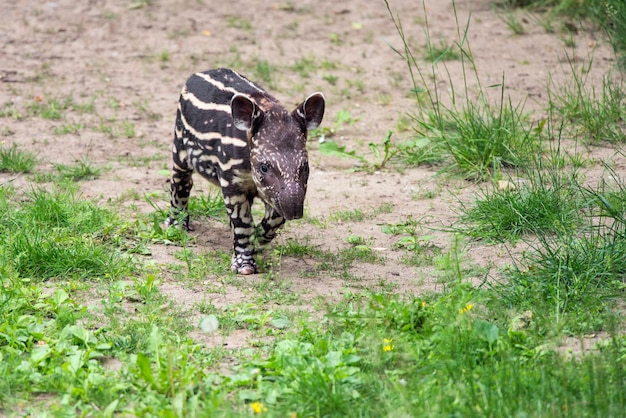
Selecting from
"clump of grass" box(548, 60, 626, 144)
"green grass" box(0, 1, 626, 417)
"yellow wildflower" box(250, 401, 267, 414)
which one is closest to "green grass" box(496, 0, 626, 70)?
"clump of grass" box(548, 60, 626, 144)

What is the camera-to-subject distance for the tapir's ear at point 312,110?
6.61m

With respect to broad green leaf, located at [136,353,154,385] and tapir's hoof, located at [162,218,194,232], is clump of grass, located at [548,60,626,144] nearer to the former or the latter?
tapir's hoof, located at [162,218,194,232]

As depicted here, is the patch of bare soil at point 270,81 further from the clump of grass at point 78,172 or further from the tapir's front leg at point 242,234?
the tapir's front leg at point 242,234

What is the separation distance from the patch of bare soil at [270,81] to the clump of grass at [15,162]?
13 centimetres

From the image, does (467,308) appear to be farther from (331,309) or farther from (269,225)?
(269,225)

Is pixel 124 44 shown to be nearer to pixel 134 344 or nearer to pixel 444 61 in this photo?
pixel 444 61

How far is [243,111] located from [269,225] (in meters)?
1.02

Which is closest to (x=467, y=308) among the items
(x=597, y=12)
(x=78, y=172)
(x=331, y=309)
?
(x=331, y=309)

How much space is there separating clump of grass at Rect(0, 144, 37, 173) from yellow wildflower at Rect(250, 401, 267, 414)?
485 centimetres

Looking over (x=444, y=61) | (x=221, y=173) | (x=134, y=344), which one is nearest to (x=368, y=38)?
(x=444, y=61)

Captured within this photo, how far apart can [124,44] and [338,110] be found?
348 centimetres

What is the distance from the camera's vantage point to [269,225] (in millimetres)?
7043

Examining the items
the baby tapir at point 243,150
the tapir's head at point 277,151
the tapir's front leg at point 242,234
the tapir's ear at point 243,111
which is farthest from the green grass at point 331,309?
the tapir's ear at point 243,111

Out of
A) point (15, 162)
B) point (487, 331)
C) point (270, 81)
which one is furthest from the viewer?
point (270, 81)
